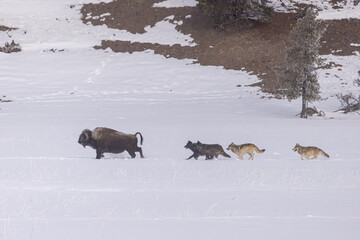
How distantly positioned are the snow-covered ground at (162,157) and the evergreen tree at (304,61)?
132cm

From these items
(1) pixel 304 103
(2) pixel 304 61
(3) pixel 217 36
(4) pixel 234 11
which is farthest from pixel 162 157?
(4) pixel 234 11

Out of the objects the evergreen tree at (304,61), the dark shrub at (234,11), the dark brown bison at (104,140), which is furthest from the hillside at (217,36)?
the dark brown bison at (104,140)

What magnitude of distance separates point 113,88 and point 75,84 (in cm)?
262

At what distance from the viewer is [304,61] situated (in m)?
32.2

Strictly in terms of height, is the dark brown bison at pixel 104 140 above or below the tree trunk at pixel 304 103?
above

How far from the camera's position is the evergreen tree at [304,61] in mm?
32188

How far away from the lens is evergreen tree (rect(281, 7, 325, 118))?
1267 inches

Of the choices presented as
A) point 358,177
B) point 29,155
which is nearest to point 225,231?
point 358,177

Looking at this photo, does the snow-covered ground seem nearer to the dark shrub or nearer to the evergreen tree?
the evergreen tree

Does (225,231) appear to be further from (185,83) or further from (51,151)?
(185,83)

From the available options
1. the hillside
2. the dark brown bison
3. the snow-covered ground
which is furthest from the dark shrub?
the dark brown bison

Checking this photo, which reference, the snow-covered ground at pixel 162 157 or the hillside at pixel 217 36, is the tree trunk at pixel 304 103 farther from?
the hillside at pixel 217 36

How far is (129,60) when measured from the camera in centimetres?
4712

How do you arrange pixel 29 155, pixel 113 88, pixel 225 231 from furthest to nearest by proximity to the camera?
1. pixel 113 88
2. pixel 29 155
3. pixel 225 231
